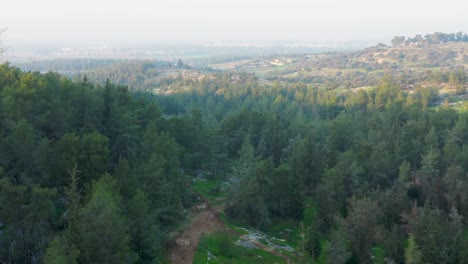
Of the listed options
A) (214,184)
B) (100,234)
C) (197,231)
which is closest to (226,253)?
(197,231)

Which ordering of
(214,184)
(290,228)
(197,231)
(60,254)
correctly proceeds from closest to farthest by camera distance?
(60,254), (197,231), (290,228), (214,184)

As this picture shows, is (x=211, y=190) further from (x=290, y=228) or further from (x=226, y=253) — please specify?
(x=226, y=253)

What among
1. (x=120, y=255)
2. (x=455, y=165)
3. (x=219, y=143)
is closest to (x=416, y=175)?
(x=455, y=165)

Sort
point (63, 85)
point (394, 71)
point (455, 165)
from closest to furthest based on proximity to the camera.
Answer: point (63, 85), point (455, 165), point (394, 71)

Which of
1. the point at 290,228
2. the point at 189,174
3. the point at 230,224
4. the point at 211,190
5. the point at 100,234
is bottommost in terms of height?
the point at 290,228

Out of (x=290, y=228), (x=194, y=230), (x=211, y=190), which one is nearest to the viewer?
(x=194, y=230)

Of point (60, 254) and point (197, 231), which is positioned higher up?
point (60, 254)

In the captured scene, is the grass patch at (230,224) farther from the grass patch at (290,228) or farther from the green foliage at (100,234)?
the green foliage at (100,234)

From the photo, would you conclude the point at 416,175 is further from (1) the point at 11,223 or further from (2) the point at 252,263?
(1) the point at 11,223
